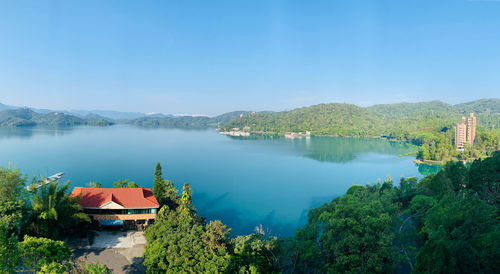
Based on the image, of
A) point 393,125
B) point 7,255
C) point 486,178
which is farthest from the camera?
point 393,125

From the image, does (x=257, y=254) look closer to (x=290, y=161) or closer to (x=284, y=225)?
(x=284, y=225)

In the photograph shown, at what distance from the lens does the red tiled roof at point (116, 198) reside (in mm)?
9716

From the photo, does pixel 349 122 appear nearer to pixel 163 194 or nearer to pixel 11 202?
pixel 163 194

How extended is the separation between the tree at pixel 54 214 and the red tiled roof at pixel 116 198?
0.60 metres

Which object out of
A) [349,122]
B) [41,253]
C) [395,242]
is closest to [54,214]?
[41,253]

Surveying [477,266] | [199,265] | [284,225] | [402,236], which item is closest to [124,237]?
[199,265]

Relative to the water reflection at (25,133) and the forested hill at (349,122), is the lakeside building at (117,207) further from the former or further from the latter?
the forested hill at (349,122)

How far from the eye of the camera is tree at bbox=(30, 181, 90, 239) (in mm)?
7957

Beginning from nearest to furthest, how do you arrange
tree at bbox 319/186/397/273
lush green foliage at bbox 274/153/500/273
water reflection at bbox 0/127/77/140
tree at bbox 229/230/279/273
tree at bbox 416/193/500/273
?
tree at bbox 416/193/500/273, lush green foliage at bbox 274/153/500/273, tree at bbox 229/230/279/273, tree at bbox 319/186/397/273, water reflection at bbox 0/127/77/140

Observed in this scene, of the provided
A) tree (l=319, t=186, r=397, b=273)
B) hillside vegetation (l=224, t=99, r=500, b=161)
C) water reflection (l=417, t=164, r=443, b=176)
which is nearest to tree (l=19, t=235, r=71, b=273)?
tree (l=319, t=186, r=397, b=273)

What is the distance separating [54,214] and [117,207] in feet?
6.10

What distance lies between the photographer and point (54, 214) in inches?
318

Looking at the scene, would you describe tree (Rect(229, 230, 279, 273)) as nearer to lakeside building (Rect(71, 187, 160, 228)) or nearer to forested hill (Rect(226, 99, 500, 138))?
lakeside building (Rect(71, 187, 160, 228))

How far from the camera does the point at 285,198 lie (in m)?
18.6
